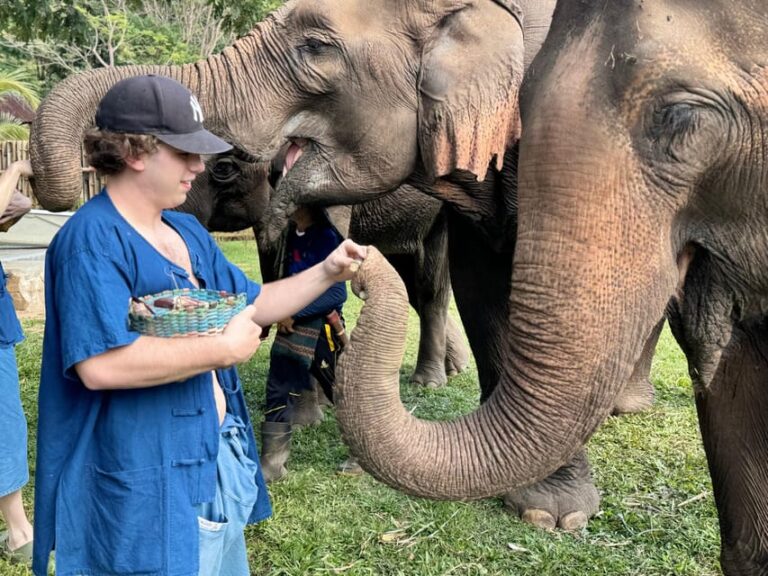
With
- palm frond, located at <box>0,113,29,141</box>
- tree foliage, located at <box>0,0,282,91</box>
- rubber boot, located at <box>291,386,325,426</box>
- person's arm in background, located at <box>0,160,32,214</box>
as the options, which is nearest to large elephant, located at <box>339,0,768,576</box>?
person's arm in background, located at <box>0,160,32,214</box>

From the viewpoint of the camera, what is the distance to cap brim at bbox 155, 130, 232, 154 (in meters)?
1.69

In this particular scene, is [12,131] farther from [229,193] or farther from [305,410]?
[305,410]

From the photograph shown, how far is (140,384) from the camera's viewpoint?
1622mm

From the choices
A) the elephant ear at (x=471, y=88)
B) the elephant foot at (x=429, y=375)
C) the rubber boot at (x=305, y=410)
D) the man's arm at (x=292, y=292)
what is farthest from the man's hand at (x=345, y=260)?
the elephant foot at (x=429, y=375)

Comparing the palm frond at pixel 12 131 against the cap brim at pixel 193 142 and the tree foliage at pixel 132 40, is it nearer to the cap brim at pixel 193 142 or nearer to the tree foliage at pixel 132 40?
the tree foliage at pixel 132 40

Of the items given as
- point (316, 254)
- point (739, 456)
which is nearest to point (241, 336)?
point (739, 456)

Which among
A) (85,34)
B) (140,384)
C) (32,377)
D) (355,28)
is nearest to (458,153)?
(355,28)

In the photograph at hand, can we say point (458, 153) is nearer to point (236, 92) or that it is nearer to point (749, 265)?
point (236, 92)

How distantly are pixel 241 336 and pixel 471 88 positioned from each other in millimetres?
1560

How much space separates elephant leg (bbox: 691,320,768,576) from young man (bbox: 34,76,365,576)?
1.33 meters

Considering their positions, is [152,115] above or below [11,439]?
above

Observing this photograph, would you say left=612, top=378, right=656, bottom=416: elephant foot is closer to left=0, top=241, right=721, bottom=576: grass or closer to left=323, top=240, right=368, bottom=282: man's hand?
left=0, top=241, right=721, bottom=576: grass

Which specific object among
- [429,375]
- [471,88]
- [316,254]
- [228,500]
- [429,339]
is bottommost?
[429,375]

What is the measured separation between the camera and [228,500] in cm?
193
